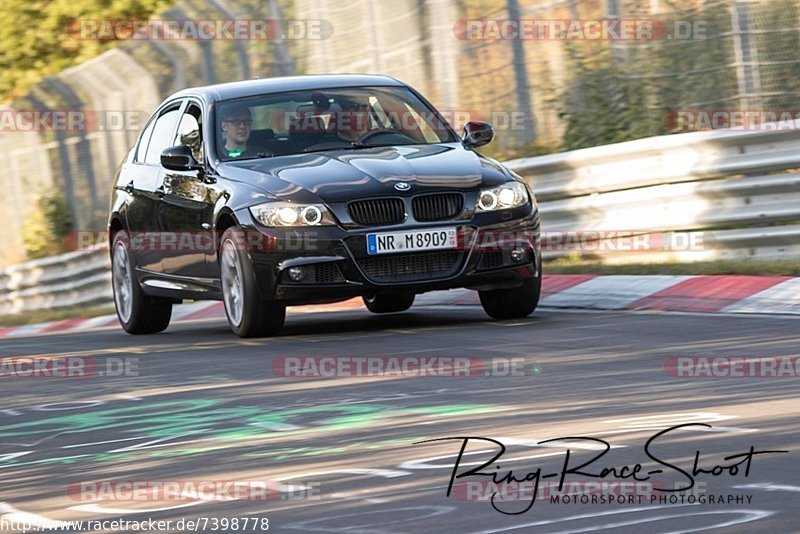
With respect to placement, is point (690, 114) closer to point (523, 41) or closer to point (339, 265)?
point (523, 41)

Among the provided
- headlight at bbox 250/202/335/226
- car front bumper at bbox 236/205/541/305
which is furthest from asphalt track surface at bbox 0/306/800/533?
headlight at bbox 250/202/335/226

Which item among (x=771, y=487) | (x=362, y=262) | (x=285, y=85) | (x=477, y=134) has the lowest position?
(x=771, y=487)

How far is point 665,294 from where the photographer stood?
12.2m

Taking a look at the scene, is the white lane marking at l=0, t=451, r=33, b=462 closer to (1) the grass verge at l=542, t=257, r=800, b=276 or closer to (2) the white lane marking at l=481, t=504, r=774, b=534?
(2) the white lane marking at l=481, t=504, r=774, b=534

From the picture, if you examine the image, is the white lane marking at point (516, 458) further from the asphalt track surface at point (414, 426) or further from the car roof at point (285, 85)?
the car roof at point (285, 85)

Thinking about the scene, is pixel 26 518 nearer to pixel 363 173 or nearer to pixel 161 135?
pixel 363 173


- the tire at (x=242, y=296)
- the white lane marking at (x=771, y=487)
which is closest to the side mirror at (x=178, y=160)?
the tire at (x=242, y=296)

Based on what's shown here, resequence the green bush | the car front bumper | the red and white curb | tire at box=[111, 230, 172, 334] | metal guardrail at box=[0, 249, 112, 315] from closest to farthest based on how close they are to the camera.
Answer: the car front bumper, the red and white curb, tire at box=[111, 230, 172, 334], metal guardrail at box=[0, 249, 112, 315], the green bush

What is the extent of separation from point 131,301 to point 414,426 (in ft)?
23.4

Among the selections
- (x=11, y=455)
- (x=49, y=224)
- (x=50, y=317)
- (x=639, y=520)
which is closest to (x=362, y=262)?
(x=11, y=455)

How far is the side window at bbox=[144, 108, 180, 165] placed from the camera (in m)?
13.5

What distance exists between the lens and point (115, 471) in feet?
22.4

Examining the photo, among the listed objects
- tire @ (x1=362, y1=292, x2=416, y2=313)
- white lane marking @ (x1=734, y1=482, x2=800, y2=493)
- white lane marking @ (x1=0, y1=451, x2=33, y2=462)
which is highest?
tire @ (x1=362, y1=292, x2=416, y2=313)

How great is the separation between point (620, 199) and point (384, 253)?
4.20 m
